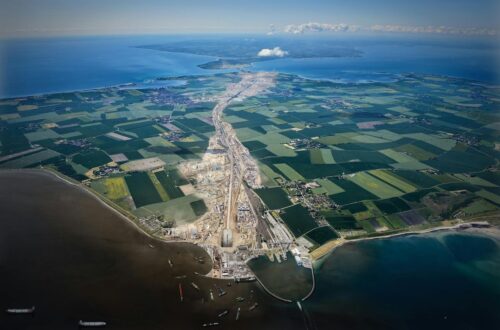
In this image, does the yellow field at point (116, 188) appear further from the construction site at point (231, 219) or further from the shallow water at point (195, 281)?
the construction site at point (231, 219)

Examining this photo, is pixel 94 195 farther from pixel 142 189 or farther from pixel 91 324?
pixel 91 324

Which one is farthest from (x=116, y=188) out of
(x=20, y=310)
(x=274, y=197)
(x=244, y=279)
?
(x=244, y=279)

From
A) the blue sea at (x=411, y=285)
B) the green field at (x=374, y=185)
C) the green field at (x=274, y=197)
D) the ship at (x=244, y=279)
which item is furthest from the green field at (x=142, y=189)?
the green field at (x=374, y=185)

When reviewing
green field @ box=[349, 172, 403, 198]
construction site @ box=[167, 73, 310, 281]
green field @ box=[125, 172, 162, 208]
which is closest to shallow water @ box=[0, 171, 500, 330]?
construction site @ box=[167, 73, 310, 281]

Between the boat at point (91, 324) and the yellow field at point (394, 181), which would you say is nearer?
the boat at point (91, 324)

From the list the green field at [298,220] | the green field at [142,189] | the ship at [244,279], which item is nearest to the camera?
the ship at [244,279]

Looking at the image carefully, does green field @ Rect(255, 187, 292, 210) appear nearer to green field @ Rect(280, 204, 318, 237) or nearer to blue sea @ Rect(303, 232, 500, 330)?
green field @ Rect(280, 204, 318, 237)
